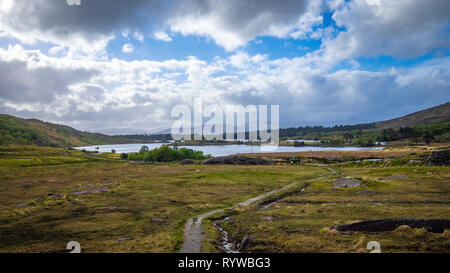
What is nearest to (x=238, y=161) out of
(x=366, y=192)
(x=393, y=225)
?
(x=366, y=192)

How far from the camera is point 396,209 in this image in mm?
35469

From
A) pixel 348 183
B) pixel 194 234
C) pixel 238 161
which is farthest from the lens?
pixel 238 161

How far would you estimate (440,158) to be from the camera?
88.1 m

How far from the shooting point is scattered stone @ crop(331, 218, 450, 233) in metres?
25.2

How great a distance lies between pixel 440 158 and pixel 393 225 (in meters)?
81.9

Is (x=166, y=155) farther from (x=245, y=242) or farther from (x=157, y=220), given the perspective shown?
(x=245, y=242)

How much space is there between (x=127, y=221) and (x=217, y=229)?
487 inches

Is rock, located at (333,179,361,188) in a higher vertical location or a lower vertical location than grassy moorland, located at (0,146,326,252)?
higher

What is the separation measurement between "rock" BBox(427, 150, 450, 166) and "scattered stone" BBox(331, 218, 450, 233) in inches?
3101

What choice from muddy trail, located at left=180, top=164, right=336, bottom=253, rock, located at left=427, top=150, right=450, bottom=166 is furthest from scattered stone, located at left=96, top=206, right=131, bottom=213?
rock, located at left=427, top=150, right=450, bottom=166

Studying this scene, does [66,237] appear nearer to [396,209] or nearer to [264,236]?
[264,236]

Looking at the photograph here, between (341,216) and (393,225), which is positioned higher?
(393,225)

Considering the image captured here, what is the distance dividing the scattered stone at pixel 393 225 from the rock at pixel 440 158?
258 feet

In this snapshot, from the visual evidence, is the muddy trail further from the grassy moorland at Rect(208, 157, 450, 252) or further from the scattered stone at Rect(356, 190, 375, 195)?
the scattered stone at Rect(356, 190, 375, 195)
